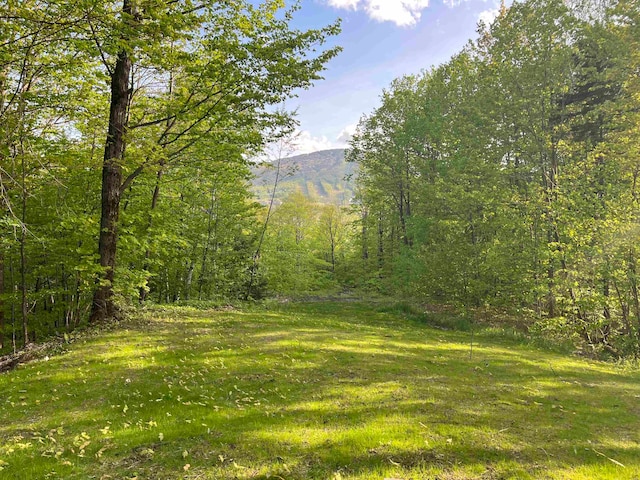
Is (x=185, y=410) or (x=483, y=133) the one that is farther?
(x=483, y=133)

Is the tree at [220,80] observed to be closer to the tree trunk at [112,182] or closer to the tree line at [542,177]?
the tree trunk at [112,182]

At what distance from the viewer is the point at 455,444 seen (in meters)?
4.74

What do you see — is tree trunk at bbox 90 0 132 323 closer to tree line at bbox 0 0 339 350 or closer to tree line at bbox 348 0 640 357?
tree line at bbox 0 0 339 350

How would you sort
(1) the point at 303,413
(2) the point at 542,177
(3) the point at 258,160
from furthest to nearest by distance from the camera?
1. (2) the point at 542,177
2. (3) the point at 258,160
3. (1) the point at 303,413

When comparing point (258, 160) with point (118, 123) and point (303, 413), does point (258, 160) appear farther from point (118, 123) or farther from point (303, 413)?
point (303, 413)

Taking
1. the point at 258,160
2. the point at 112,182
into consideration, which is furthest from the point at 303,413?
the point at 258,160

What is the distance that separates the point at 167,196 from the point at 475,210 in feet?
49.2

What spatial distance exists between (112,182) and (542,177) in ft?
65.2

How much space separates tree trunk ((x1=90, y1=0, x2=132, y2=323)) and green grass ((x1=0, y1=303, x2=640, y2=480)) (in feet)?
4.41

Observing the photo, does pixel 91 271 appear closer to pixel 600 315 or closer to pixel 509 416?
pixel 509 416

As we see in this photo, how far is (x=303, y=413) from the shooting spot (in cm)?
566

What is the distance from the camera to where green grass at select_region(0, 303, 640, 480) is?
167 inches

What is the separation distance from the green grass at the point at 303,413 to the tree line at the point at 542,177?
13.8 ft

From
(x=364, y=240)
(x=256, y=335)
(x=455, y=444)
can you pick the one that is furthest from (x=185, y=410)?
(x=364, y=240)
